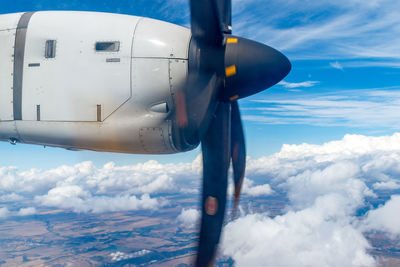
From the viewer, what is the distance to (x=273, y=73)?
4422mm

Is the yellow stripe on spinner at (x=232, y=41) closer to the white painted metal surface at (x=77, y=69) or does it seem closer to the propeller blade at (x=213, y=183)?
the propeller blade at (x=213, y=183)

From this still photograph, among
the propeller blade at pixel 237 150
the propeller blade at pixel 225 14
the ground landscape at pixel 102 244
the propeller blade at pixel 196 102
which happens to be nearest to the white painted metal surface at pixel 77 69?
the propeller blade at pixel 196 102

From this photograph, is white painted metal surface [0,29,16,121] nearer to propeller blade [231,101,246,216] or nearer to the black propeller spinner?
the black propeller spinner

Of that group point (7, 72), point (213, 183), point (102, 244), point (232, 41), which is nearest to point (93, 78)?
point (7, 72)

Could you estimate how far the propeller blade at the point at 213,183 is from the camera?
4.81 meters

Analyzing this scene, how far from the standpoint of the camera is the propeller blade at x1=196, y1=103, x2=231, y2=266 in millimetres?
4809

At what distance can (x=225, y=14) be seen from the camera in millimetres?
4344

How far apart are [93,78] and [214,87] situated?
5.99 feet

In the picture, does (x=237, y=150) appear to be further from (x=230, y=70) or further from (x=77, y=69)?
(x=77, y=69)

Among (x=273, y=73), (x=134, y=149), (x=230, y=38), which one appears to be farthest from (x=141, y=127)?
(x=273, y=73)

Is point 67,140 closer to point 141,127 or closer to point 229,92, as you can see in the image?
point 141,127

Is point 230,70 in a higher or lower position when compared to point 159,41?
lower

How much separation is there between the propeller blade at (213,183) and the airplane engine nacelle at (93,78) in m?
0.68

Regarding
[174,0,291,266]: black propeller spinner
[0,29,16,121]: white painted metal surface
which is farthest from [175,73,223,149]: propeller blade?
[0,29,16,121]: white painted metal surface
